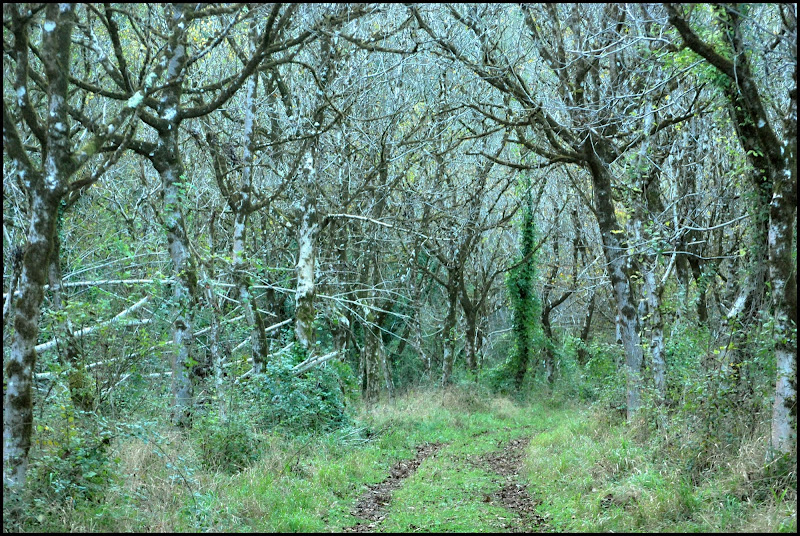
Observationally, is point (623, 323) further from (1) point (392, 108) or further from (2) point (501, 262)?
(2) point (501, 262)

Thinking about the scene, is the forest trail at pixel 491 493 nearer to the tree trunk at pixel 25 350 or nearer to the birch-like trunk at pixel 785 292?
the birch-like trunk at pixel 785 292

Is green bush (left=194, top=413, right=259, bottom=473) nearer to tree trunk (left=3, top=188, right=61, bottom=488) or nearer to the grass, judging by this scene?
the grass

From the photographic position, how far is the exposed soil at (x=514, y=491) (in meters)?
8.08

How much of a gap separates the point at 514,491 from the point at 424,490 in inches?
53.0

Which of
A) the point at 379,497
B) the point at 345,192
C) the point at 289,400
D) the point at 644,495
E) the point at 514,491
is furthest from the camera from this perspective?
the point at 345,192

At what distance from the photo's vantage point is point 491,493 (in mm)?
9867

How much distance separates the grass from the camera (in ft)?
22.0

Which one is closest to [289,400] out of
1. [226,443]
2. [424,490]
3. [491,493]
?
[226,443]

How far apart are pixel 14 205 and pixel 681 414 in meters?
9.15

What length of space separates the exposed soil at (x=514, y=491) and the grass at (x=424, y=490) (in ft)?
0.49

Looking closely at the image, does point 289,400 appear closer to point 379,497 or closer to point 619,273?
point 379,497

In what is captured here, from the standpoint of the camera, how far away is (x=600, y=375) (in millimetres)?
15477

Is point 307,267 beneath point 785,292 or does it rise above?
above

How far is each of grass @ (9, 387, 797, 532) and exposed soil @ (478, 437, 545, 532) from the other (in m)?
0.15
